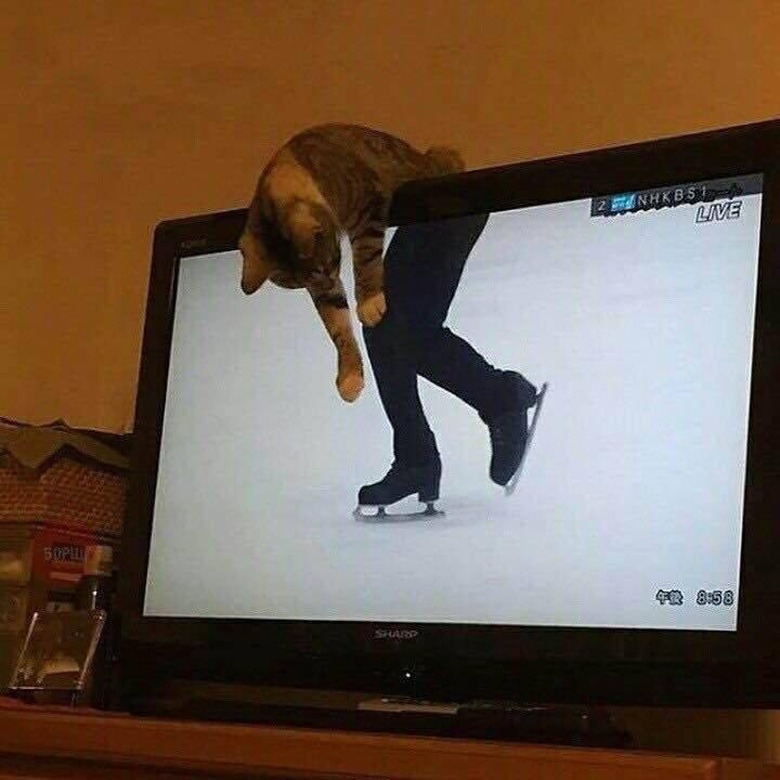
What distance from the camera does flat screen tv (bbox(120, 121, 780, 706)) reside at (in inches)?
44.9

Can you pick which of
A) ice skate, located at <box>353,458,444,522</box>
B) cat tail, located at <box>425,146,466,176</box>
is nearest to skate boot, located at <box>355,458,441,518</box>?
ice skate, located at <box>353,458,444,522</box>

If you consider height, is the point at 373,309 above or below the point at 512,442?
above

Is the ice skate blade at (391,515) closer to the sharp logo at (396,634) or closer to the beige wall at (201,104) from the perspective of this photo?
the sharp logo at (396,634)

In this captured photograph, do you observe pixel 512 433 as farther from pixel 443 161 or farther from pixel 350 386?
pixel 443 161

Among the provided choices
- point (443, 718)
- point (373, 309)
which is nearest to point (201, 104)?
point (373, 309)

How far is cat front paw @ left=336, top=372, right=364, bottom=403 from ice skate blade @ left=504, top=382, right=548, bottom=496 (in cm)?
20

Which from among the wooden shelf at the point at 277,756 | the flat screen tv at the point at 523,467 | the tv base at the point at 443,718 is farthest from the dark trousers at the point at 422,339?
the wooden shelf at the point at 277,756

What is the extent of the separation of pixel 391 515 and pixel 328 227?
0.98ft

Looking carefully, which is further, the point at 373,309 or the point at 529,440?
the point at 373,309

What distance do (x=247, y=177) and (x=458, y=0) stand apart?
0.37m

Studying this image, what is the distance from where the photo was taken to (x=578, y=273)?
1263mm

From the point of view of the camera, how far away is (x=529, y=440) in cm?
125

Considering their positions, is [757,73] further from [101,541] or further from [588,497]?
[101,541]

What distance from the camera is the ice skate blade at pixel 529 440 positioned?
125cm
